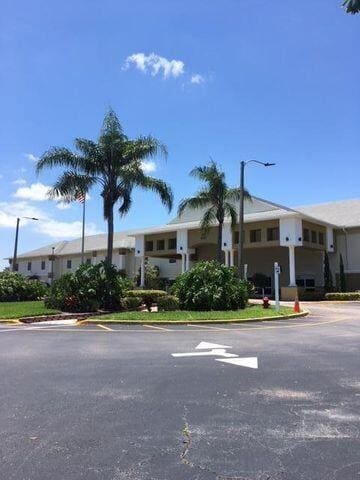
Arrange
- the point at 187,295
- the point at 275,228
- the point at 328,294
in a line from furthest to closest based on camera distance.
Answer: the point at 275,228
the point at 328,294
the point at 187,295

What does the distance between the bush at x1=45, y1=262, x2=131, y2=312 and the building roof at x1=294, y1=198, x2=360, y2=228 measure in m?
24.6

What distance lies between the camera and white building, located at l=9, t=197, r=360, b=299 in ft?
135

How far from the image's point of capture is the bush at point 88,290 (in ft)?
79.2

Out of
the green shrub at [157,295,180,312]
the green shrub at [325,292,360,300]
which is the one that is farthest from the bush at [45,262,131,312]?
the green shrub at [325,292,360,300]

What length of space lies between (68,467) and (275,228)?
129 ft

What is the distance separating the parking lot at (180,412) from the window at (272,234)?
101 ft

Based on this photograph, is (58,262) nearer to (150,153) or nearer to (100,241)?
(100,241)

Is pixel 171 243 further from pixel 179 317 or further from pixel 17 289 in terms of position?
pixel 179 317

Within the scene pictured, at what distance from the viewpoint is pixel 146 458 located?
4.96m

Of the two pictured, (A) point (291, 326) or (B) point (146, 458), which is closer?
(B) point (146, 458)

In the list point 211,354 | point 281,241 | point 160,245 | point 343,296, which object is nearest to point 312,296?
point 343,296

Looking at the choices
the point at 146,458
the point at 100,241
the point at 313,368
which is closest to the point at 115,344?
the point at 313,368

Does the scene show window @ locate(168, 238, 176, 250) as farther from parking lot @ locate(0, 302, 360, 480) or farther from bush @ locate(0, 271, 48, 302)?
parking lot @ locate(0, 302, 360, 480)

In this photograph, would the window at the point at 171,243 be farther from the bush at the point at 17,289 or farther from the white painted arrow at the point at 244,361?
the white painted arrow at the point at 244,361
